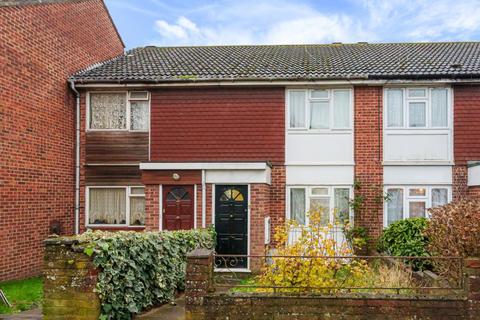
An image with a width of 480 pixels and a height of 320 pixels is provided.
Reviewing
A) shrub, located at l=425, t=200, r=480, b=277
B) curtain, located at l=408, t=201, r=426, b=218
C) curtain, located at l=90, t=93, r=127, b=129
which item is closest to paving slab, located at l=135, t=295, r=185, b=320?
shrub, located at l=425, t=200, r=480, b=277

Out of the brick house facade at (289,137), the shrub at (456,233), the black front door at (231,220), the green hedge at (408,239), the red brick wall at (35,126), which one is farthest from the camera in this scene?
the brick house facade at (289,137)

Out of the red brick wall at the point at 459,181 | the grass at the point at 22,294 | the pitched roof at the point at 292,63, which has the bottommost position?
the grass at the point at 22,294

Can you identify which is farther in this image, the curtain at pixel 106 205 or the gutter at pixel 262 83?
the curtain at pixel 106 205

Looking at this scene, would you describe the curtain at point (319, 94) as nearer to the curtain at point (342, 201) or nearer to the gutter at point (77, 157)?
the curtain at point (342, 201)

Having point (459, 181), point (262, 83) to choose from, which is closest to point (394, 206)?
point (459, 181)

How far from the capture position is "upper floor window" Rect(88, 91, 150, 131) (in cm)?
1452

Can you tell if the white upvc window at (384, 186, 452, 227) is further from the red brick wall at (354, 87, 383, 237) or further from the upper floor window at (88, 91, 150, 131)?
the upper floor window at (88, 91, 150, 131)

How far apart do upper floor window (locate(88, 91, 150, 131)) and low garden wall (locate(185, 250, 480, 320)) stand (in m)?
8.73

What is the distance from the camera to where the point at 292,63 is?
51.6 ft

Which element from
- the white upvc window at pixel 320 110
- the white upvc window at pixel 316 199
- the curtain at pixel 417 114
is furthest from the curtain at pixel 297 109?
the curtain at pixel 417 114

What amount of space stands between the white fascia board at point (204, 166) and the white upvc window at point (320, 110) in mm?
2219

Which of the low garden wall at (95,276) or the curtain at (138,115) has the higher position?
the curtain at (138,115)

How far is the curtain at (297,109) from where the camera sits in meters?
14.1

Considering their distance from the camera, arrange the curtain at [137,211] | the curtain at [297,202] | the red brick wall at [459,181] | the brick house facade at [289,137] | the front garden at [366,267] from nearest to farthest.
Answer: the front garden at [366,267], the red brick wall at [459,181], the brick house facade at [289,137], the curtain at [297,202], the curtain at [137,211]
